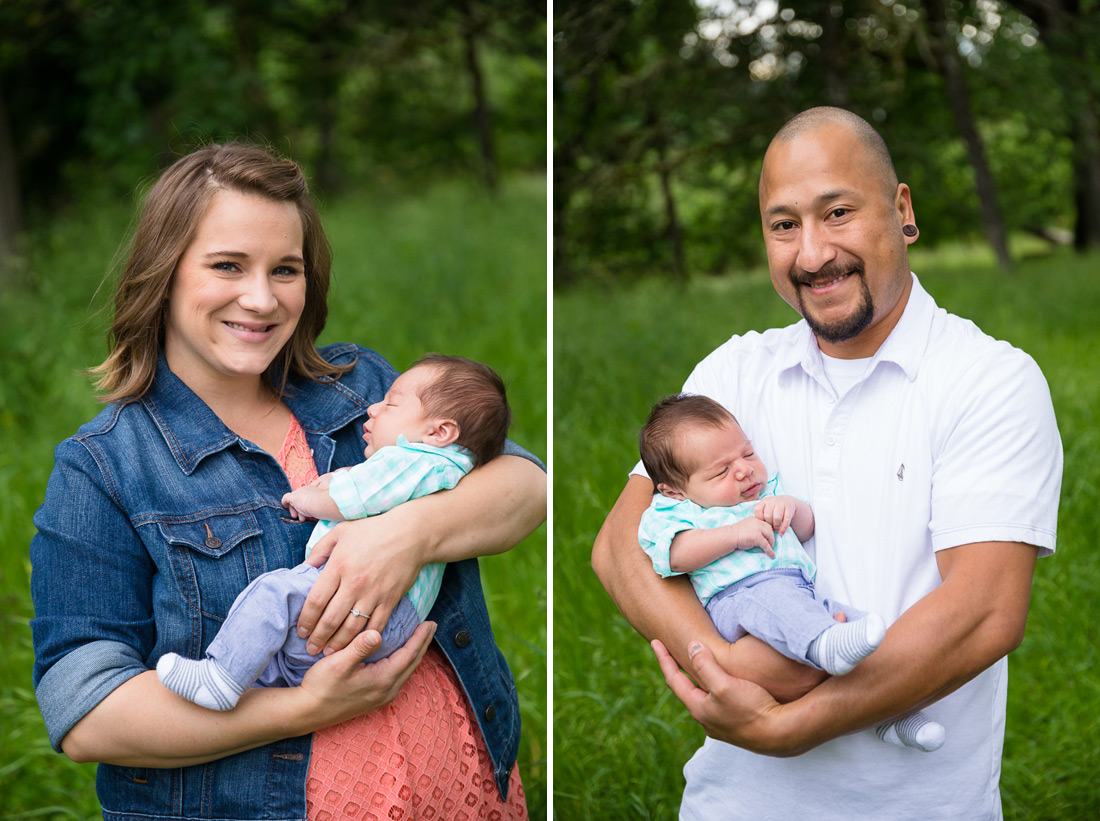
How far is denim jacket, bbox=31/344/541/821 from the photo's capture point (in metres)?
1.52

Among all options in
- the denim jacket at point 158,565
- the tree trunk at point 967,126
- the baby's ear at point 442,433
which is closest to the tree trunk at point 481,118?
the tree trunk at point 967,126

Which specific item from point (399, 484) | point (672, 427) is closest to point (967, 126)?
point (672, 427)

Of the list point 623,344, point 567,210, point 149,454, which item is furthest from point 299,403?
point 567,210

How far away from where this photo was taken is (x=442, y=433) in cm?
182

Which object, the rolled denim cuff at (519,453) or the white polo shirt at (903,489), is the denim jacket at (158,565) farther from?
the white polo shirt at (903,489)

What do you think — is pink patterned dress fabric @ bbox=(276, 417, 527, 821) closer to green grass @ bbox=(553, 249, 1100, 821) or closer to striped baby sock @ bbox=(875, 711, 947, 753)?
striped baby sock @ bbox=(875, 711, 947, 753)

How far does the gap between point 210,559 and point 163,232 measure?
55cm

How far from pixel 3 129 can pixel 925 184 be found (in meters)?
6.44

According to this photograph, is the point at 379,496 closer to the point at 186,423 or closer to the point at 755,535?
the point at 186,423

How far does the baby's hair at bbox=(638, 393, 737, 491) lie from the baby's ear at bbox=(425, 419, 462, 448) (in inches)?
13.7

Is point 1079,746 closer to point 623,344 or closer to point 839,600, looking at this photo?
point 839,600

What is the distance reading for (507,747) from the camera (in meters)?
1.90

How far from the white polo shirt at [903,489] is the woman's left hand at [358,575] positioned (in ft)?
2.25

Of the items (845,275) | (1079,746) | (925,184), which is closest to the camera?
(845,275)
